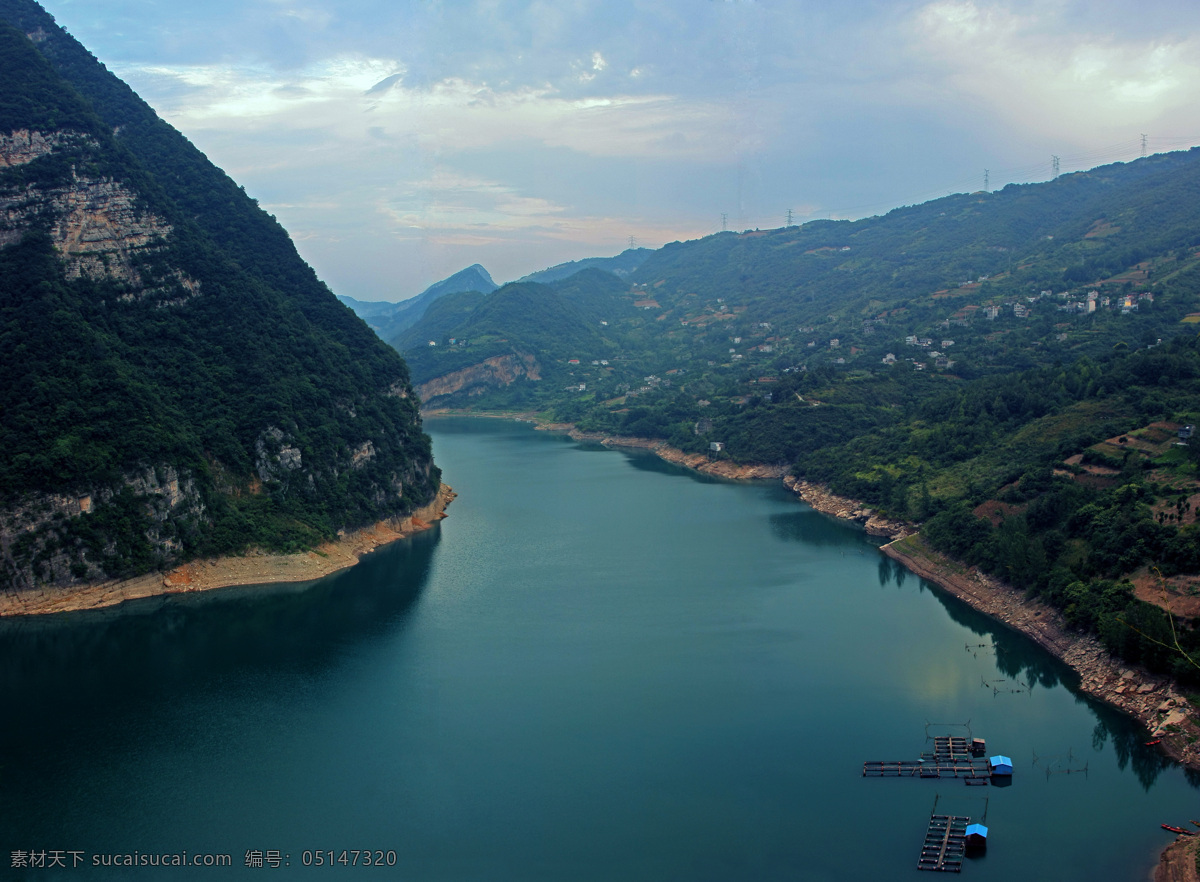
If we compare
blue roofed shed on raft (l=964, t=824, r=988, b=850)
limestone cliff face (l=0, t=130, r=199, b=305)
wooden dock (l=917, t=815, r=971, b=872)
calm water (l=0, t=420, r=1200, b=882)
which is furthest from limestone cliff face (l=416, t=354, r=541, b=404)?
blue roofed shed on raft (l=964, t=824, r=988, b=850)

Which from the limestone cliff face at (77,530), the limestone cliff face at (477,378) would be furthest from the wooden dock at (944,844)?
the limestone cliff face at (477,378)

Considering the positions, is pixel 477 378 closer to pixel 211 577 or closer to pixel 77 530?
pixel 211 577

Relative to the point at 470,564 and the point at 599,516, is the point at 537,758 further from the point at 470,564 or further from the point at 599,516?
the point at 599,516

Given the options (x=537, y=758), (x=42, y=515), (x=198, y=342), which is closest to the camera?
(x=537, y=758)

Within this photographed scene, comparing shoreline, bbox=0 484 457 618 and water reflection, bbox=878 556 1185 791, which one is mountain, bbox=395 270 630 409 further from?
water reflection, bbox=878 556 1185 791

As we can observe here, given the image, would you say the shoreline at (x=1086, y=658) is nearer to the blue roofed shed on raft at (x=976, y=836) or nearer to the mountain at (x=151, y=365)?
the blue roofed shed on raft at (x=976, y=836)

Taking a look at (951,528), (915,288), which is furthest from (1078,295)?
(951,528)
